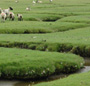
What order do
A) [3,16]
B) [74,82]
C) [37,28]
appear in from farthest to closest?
[3,16], [37,28], [74,82]

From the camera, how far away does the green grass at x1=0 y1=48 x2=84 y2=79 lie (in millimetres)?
20609


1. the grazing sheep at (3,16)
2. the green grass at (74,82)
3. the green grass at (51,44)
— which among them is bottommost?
the green grass at (74,82)

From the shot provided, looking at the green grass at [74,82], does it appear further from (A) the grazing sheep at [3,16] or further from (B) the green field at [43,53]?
(A) the grazing sheep at [3,16]

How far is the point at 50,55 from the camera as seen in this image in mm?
23750

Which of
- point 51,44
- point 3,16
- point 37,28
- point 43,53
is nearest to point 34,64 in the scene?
point 43,53

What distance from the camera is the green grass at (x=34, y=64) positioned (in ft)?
67.6

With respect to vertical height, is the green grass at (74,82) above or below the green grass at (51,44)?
below

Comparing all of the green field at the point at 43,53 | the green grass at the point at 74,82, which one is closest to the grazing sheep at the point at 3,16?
the green field at the point at 43,53

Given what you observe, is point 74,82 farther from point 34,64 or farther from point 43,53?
point 43,53

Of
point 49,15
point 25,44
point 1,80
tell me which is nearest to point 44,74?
point 1,80

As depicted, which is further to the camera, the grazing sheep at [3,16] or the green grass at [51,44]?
the grazing sheep at [3,16]

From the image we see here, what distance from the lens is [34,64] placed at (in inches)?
841

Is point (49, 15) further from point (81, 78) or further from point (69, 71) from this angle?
point (81, 78)

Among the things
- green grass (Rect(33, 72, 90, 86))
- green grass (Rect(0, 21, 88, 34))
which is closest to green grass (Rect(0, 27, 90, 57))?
green grass (Rect(0, 21, 88, 34))
